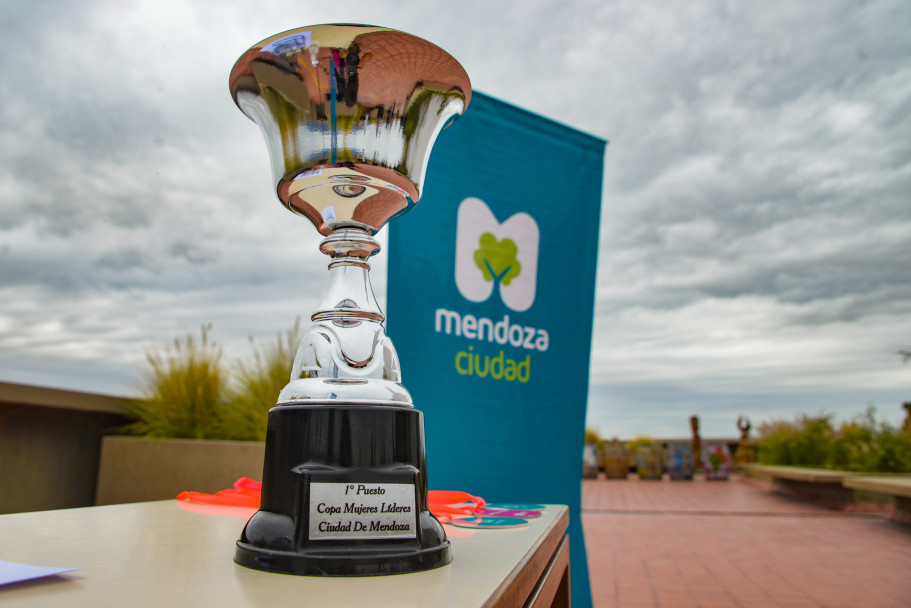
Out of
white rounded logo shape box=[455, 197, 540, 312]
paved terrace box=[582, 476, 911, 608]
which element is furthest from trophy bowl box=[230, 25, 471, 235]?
paved terrace box=[582, 476, 911, 608]

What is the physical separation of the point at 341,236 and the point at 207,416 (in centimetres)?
365

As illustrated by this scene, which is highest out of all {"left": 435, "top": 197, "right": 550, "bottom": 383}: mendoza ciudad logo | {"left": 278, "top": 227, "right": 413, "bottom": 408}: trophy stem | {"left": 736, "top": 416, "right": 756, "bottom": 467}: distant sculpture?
{"left": 435, "top": 197, "right": 550, "bottom": 383}: mendoza ciudad logo

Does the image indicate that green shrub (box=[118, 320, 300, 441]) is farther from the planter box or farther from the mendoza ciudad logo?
the mendoza ciudad logo

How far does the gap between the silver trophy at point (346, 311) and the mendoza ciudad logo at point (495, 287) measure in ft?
3.83

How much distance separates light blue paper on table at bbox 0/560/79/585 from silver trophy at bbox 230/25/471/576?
0.17 metres

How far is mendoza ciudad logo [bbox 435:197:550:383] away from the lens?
2006 millimetres

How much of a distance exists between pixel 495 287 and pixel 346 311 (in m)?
1.36

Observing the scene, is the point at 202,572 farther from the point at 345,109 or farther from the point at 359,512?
the point at 345,109

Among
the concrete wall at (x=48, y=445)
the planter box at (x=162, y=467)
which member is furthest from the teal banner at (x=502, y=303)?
the concrete wall at (x=48, y=445)

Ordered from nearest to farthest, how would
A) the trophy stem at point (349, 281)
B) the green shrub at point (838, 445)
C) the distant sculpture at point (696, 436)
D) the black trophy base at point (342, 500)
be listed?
the black trophy base at point (342, 500) < the trophy stem at point (349, 281) < the green shrub at point (838, 445) < the distant sculpture at point (696, 436)

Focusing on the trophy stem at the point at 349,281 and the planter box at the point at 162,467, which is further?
the planter box at the point at 162,467

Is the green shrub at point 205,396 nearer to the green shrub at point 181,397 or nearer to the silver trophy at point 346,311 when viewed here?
the green shrub at point 181,397

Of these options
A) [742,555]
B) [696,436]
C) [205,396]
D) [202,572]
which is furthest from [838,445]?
[202,572]

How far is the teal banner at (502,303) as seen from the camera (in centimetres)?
194
